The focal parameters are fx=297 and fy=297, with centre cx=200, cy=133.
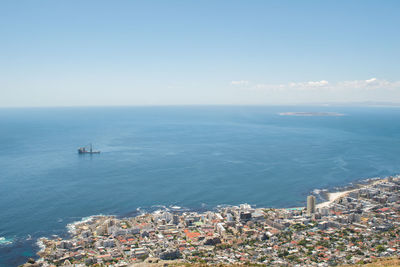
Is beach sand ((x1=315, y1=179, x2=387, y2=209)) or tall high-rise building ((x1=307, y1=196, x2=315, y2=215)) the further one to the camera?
beach sand ((x1=315, y1=179, x2=387, y2=209))

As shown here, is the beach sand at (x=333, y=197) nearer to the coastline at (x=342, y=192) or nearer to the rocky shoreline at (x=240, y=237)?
the coastline at (x=342, y=192)

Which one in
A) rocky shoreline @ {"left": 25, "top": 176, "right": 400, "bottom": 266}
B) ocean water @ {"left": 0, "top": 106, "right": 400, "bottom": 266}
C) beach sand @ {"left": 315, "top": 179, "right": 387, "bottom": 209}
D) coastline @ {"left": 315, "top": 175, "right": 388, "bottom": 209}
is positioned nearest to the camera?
rocky shoreline @ {"left": 25, "top": 176, "right": 400, "bottom": 266}

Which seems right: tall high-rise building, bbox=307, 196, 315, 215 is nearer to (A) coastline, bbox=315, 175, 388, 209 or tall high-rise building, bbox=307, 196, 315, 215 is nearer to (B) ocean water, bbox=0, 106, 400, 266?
(A) coastline, bbox=315, 175, 388, 209

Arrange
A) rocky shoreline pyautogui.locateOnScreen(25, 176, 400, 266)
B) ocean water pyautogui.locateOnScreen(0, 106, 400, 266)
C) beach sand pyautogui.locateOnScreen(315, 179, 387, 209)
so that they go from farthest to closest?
beach sand pyautogui.locateOnScreen(315, 179, 387, 209) < ocean water pyautogui.locateOnScreen(0, 106, 400, 266) < rocky shoreline pyautogui.locateOnScreen(25, 176, 400, 266)

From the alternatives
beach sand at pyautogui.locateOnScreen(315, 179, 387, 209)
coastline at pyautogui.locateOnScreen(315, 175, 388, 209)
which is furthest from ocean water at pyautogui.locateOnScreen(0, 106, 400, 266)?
beach sand at pyautogui.locateOnScreen(315, 179, 387, 209)

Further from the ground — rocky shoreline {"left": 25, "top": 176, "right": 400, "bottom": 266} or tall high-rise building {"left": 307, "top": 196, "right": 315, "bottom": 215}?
tall high-rise building {"left": 307, "top": 196, "right": 315, "bottom": 215}

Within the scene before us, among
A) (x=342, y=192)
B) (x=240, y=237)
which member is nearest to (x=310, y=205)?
(x=240, y=237)

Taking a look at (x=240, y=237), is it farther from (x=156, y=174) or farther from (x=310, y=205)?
(x=156, y=174)

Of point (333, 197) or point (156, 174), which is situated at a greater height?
point (156, 174)

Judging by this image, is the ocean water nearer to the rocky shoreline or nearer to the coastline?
the coastline

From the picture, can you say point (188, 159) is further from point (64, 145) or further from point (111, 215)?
point (64, 145)

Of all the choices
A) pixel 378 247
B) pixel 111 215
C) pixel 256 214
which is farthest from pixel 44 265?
pixel 378 247
